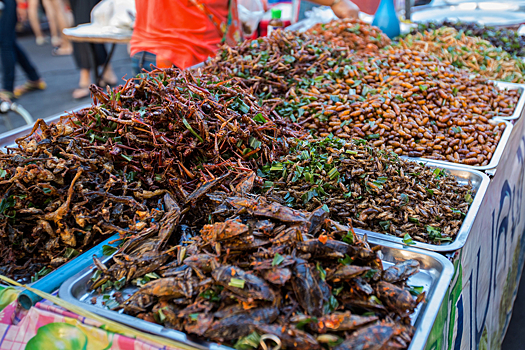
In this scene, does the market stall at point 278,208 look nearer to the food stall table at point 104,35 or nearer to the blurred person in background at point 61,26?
the food stall table at point 104,35

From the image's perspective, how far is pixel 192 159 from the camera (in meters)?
1.63

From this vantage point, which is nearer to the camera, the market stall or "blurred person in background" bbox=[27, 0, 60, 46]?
the market stall

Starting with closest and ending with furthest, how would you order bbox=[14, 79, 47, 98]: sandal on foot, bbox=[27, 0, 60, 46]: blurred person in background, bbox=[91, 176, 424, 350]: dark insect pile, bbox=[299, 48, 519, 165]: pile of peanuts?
bbox=[91, 176, 424, 350]: dark insect pile
bbox=[299, 48, 519, 165]: pile of peanuts
bbox=[14, 79, 47, 98]: sandal on foot
bbox=[27, 0, 60, 46]: blurred person in background

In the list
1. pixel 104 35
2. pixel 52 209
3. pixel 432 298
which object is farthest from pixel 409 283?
pixel 104 35

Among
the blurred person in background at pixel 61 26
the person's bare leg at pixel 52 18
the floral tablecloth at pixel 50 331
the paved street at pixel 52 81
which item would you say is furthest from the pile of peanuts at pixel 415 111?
the person's bare leg at pixel 52 18

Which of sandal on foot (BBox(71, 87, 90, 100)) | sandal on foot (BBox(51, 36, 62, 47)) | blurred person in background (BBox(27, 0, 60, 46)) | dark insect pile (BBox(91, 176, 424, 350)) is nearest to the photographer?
dark insect pile (BBox(91, 176, 424, 350))

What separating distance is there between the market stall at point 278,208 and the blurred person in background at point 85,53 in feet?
13.2

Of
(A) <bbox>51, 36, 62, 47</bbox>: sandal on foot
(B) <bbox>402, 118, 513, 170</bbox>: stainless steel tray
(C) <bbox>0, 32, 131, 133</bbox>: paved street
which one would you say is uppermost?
(B) <bbox>402, 118, 513, 170</bbox>: stainless steel tray

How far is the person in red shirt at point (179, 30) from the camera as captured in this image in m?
3.02

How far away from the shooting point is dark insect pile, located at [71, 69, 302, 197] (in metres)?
1.55

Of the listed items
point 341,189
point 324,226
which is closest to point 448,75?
point 341,189

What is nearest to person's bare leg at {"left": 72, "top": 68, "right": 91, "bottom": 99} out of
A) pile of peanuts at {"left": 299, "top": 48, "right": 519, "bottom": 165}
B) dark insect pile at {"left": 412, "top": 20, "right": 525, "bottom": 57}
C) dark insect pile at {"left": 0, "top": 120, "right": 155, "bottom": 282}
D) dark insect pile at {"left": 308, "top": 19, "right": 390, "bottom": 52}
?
dark insect pile at {"left": 308, "top": 19, "right": 390, "bottom": 52}

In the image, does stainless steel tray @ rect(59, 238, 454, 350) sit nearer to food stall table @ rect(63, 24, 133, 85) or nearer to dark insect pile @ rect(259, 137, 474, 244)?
dark insect pile @ rect(259, 137, 474, 244)

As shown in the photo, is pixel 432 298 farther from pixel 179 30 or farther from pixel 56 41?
pixel 56 41
